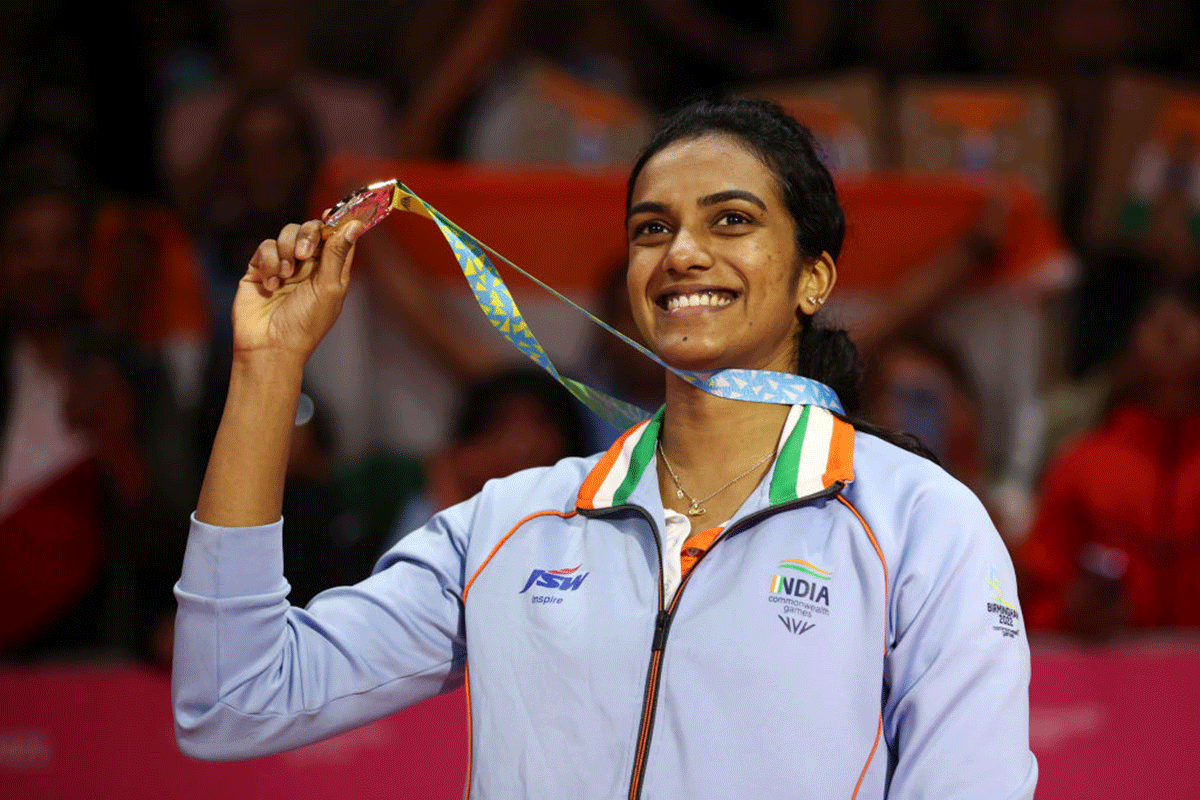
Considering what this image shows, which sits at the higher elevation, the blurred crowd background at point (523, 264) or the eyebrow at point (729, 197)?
the blurred crowd background at point (523, 264)

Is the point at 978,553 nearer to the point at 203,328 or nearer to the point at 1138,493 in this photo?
the point at 1138,493

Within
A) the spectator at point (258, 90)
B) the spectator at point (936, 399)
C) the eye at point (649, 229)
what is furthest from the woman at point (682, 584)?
the spectator at point (258, 90)

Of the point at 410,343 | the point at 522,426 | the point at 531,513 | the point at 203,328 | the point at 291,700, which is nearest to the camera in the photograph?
the point at 291,700

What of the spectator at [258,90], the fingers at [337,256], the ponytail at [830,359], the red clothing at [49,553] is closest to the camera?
the fingers at [337,256]

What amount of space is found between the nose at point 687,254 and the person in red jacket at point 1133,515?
2263 millimetres

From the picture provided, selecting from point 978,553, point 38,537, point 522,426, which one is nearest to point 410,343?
point 522,426

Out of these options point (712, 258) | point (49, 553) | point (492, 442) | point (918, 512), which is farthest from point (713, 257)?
point (49, 553)

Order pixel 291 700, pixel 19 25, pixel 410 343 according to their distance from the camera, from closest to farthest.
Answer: pixel 291 700 < pixel 410 343 < pixel 19 25

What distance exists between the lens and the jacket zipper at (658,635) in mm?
1434

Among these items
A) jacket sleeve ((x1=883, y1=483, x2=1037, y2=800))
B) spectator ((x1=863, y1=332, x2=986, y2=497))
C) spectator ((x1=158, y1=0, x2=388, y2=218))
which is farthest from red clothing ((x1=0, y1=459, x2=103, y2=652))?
jacket sleeve ((x1=883, y1=483, x2=1037, y2=800))

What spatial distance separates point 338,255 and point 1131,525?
114 inches

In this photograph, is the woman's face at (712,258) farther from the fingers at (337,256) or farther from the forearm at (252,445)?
the forearm at (252,445)

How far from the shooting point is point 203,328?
13.8ft

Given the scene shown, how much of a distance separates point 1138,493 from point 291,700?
2945 millimetres
